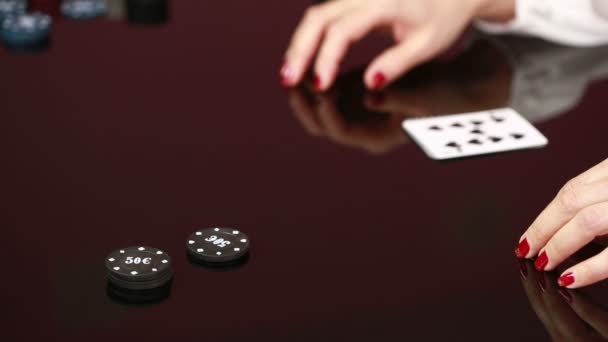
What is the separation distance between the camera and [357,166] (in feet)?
4.65

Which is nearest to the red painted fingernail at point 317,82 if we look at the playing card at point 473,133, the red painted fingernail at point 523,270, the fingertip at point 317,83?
the fingertip at point 317,83

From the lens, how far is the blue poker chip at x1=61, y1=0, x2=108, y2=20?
2133 millimetres

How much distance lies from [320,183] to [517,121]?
412 mm

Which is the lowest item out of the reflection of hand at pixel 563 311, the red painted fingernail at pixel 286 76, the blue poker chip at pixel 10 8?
the reflection of hand at pixel 563 311

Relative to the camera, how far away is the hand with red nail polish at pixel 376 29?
1775 millimetres

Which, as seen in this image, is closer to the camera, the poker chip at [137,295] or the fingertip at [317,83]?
the poker chip at [137,295]

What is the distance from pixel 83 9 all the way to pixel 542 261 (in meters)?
1.39

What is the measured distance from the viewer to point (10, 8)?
206cm

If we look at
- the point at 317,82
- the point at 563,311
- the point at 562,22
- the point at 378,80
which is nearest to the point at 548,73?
the point at 562,22

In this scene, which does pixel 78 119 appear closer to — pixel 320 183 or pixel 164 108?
pixel 164 108

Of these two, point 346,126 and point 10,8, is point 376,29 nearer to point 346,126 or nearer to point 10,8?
point 346,126

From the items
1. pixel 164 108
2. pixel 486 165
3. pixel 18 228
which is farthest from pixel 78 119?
pixel 486 165

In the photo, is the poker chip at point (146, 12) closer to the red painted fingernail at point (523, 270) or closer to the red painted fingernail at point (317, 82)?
the red painted fingernail at point (317, 82)

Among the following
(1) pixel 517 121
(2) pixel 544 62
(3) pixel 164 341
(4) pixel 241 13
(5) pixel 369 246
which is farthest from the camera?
(4) pixel 241 13
